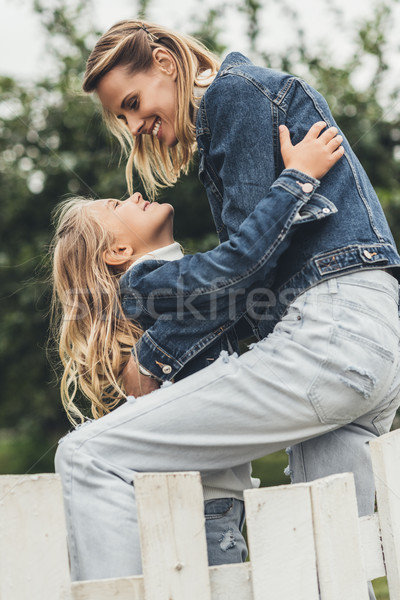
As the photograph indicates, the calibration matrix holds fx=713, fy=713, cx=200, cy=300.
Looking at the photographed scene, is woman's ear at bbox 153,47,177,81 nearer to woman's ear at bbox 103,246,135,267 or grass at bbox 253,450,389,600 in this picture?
woman's ear at bbox 103,246,135,267

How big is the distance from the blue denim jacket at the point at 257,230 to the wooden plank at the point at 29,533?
0.77m

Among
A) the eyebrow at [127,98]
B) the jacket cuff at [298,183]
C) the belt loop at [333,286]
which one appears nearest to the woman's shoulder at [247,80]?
the jacket cuff at [298,183]

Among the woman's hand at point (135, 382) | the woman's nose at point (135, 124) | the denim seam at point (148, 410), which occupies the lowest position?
the denim seam at point (148, 410)

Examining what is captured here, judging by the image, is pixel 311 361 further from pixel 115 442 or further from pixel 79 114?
pixel 79 114

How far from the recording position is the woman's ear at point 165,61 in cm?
244

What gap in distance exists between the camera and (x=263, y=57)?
6961 mm

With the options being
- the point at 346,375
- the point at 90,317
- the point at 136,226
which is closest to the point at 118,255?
the point at 136,226

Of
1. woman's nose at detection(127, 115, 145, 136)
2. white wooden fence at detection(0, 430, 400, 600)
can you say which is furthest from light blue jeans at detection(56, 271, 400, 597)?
woman's nose at detection(127, 115, 145, 136)

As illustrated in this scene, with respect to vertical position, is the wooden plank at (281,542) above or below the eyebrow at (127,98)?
below

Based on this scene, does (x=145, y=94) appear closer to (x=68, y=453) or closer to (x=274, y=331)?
(x=274, y=331)

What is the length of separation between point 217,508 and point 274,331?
620mm

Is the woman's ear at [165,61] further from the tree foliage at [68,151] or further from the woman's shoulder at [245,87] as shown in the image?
the tree foliage at [68,151]

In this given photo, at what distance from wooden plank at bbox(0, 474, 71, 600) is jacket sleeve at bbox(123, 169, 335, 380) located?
2.51ft

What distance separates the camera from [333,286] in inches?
76.7
